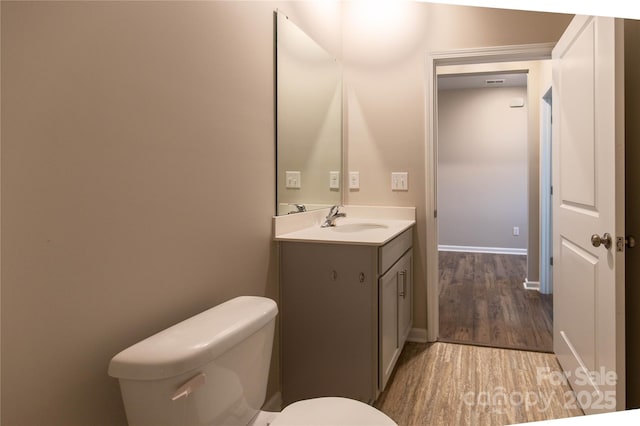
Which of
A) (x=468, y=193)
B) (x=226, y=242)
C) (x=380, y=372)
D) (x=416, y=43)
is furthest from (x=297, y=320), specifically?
(x=468, y=193)

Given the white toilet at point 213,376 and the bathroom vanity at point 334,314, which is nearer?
the white toilet at point 213,376

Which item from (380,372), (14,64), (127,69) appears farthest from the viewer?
(380,372)

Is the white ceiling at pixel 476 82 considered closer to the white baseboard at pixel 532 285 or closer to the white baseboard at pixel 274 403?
the white baseboard at pixel 532 285

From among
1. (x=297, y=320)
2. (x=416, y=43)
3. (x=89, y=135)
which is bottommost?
(x=297, y=320)

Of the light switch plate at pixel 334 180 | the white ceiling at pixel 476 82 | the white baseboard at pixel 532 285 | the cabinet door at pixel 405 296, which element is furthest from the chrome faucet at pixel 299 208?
the white ceiling at pixel 476 82

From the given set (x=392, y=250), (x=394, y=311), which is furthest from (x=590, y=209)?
(x=394, y=311)

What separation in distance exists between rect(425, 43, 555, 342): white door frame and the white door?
0.32 metres

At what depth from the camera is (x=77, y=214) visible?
100 centimetres

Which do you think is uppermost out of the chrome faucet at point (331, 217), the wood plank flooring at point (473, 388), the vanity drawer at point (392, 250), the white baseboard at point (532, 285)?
the chrome faucet at point (331, 217)

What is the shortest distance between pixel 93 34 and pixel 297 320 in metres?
1.44

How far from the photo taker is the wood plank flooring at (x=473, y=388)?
6.57 ft

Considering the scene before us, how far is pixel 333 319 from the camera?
1.98 metres

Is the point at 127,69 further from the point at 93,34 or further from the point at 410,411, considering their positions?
the point at 410,411

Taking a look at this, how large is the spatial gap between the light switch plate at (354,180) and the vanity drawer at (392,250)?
51 centimetres
